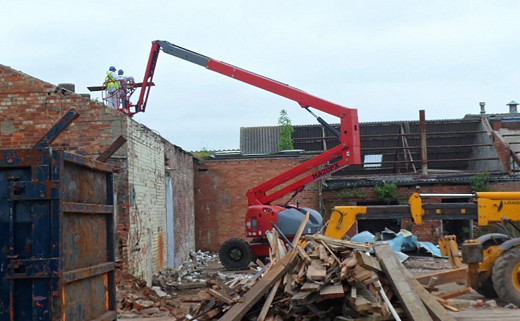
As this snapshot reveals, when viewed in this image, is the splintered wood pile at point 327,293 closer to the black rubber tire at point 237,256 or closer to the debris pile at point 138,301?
the debris pile at point 138,301

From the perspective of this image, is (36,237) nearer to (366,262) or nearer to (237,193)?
(366,262)

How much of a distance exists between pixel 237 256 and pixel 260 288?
9.74 meters

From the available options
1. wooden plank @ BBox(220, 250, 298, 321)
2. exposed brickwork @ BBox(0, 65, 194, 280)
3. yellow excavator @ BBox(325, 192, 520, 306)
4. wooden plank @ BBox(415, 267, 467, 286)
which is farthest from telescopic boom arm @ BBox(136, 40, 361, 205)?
wooden plank @ BBox(220, 250, 298, 321)

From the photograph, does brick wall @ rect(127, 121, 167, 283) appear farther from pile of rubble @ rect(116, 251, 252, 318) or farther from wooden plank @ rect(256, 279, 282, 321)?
wooden plank @ rect(256, 279, 282, 321)

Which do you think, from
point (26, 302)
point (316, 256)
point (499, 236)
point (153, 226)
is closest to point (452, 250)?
point (499, 236)

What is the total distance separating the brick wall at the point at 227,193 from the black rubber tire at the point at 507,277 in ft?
42.9

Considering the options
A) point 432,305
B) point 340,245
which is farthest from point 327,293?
point 340,245

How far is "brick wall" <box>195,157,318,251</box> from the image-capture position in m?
23.6

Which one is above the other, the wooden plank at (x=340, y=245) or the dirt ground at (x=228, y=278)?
the wooden plank at (x=340, y=245)

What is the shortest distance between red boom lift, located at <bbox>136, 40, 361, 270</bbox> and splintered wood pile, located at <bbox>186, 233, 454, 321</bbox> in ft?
27.3

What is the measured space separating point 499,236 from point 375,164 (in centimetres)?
1600

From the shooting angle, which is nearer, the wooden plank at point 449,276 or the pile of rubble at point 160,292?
the pile of rubble at point 160,292

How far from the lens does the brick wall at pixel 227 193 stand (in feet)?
77.5

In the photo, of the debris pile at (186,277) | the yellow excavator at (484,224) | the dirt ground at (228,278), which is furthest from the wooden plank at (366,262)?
the debris pile at (186,277)
